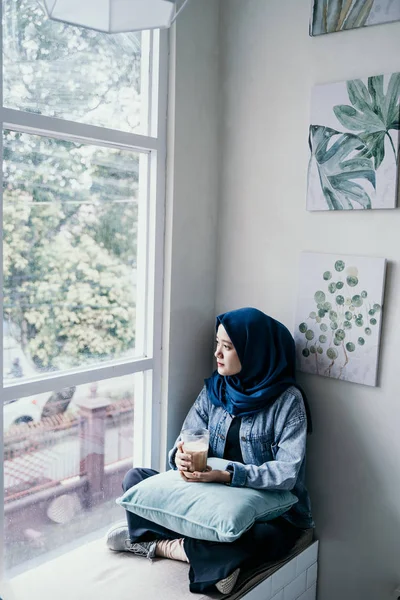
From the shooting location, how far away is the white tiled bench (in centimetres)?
176

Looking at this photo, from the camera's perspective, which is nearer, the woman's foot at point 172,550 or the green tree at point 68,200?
the green tree at point 68,200

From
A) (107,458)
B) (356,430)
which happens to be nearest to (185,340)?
(107,458)

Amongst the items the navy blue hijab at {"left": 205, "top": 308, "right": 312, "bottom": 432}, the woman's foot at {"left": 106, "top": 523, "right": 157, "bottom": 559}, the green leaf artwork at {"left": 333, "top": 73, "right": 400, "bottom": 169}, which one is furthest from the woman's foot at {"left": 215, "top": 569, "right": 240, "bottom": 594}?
the green leaf artwork at {"left": 333, "top": 73, "right": 400, "bottom": 169}

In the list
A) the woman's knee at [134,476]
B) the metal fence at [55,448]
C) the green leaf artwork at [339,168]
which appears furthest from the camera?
the woman's knee at [134,476]

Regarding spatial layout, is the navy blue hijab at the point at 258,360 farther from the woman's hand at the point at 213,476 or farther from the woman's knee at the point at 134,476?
the woman's knee at the point at 134,476

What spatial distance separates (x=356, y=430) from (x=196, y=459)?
0.58 m

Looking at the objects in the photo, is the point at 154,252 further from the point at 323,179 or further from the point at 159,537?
the point at 159,537

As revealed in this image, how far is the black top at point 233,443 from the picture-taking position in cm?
209

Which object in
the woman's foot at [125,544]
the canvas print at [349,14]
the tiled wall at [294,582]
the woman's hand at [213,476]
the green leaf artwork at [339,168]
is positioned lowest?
the tiled wall at [294,582]

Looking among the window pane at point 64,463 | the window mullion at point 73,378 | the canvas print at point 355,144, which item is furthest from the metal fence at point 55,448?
the canvas print at point 355,144

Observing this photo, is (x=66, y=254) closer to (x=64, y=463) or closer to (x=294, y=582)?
(x=64, y=463)

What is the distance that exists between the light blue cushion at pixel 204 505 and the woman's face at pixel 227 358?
0.98 feet

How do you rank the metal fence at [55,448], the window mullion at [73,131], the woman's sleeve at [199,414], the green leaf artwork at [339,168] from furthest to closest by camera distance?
the woman's sleeve at [199,414] < the green leaf artwork at [339,168] < the metal fence at [55,448] < the window mullion at [73,131]

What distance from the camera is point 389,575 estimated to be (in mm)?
2053
